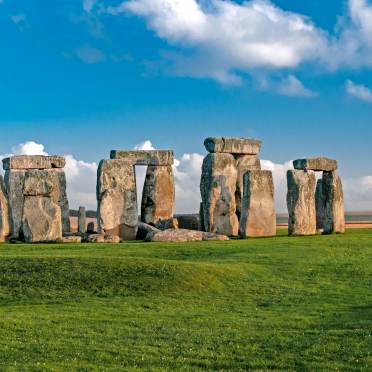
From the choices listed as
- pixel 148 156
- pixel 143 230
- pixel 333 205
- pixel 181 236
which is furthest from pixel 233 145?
pixel 181 236

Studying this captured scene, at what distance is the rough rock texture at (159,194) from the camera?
41469 millimetres

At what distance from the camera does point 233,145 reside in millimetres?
39875

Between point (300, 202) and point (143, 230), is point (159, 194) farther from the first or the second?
point (300, 202)

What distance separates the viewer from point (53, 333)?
1650cm

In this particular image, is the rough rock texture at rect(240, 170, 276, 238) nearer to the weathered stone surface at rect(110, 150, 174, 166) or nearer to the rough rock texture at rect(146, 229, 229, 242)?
the rough rock texture at rect(146, 229, 229, 242)

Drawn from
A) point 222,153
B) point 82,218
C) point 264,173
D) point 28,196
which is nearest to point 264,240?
point 264,173

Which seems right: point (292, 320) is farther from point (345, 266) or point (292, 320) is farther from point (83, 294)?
point (345, 266)

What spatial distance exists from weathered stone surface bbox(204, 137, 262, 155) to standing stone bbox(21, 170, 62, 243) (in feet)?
30.1

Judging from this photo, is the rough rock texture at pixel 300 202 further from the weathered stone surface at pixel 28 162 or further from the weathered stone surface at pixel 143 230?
the weathered stone surface at pixel 28 162

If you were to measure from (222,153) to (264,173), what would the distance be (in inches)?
129

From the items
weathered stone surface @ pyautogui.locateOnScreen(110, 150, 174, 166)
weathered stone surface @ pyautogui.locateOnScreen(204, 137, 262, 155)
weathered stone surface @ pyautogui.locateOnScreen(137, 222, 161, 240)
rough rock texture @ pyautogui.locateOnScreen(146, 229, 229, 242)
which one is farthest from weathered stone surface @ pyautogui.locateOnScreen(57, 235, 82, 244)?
weathered stone surface @ pyautogui.locateOnScreen(204, 137, 262, 155)

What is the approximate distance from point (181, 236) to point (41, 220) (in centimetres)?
630

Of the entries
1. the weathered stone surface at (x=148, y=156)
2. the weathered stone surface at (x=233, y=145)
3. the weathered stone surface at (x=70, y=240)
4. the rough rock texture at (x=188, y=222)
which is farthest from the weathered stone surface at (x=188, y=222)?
the weathered stone surface at (x=70, y=240)

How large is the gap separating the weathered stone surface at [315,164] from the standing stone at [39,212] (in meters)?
12.4
